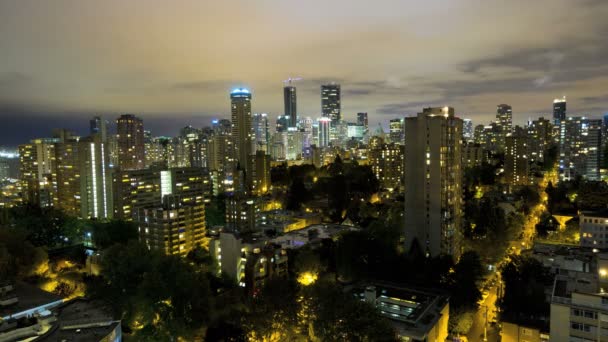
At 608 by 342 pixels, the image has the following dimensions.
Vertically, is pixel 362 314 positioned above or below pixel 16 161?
below

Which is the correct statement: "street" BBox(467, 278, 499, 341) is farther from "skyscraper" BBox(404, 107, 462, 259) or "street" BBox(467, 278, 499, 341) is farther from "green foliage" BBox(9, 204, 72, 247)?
"green foliage" BBox(9, 204, 72, 247)

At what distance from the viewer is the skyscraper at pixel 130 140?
6076 centimetres

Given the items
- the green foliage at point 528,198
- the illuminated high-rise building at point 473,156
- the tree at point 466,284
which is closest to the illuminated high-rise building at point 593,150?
the illuminated high-rise building at point 473,156

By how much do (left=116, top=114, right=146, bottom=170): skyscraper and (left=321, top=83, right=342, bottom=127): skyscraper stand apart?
54634 mm

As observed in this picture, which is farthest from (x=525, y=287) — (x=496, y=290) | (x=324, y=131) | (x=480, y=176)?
(x=324, y=131)

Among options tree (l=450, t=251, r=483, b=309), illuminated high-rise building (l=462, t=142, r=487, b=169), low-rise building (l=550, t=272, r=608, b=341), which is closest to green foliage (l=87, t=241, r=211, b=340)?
tree (l=450, t=251, r=483, b=309)

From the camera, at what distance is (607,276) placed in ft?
36.8

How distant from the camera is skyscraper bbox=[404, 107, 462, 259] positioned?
18.4 m

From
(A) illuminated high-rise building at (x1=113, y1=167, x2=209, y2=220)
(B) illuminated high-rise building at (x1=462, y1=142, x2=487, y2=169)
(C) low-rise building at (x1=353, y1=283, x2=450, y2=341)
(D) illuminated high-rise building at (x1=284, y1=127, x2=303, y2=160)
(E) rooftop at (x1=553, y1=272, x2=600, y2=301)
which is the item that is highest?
(D) illuminated high-rise building at (x1=284, y1=127, x2=303, y2=160)

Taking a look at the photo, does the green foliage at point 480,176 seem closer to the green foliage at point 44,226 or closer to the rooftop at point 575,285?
the rooftop at point 575,285

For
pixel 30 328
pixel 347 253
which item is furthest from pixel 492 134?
pixel 30 328

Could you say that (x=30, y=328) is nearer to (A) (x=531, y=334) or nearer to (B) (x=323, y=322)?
(B) (x=323, y=322)

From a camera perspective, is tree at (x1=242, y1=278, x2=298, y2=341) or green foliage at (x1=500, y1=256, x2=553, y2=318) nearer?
tree at (x1=242, y1=278, x2=298, y2=341)

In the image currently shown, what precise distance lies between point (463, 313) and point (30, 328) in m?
12.8
